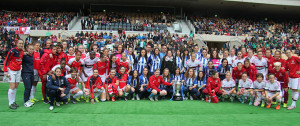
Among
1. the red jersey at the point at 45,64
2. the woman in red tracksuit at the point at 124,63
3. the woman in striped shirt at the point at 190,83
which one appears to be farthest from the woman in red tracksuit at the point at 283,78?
the red jersey at the point at 45,64

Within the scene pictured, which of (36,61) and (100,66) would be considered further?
(100,66)

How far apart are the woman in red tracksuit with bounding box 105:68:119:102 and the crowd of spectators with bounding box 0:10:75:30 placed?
18.4 m

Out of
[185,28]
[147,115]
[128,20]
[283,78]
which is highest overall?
[128,20]

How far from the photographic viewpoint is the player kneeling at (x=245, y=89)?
5.72 m

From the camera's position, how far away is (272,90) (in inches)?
214

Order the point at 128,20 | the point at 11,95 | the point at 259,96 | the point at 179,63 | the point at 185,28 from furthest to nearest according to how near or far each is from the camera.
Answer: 1. the point at 185,28
2. the point at 128,20
3. the point at 179,63
4. the point at 259,96
5. the point at 11,95

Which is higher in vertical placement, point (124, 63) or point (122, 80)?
point (124, 63)

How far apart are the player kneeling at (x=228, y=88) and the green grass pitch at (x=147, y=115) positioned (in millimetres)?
485

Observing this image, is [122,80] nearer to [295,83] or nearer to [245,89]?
[245,89]

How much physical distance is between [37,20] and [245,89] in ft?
84.7

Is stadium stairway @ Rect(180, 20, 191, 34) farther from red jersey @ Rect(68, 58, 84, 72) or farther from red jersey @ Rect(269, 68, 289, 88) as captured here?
red jersey @ Rect(68, 58, 84, 72)

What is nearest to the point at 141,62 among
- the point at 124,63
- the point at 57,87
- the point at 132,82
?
the point at 124,63

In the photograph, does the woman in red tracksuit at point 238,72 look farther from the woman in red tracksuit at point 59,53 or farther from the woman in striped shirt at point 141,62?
the woman in red tracksuit at point 59,53
